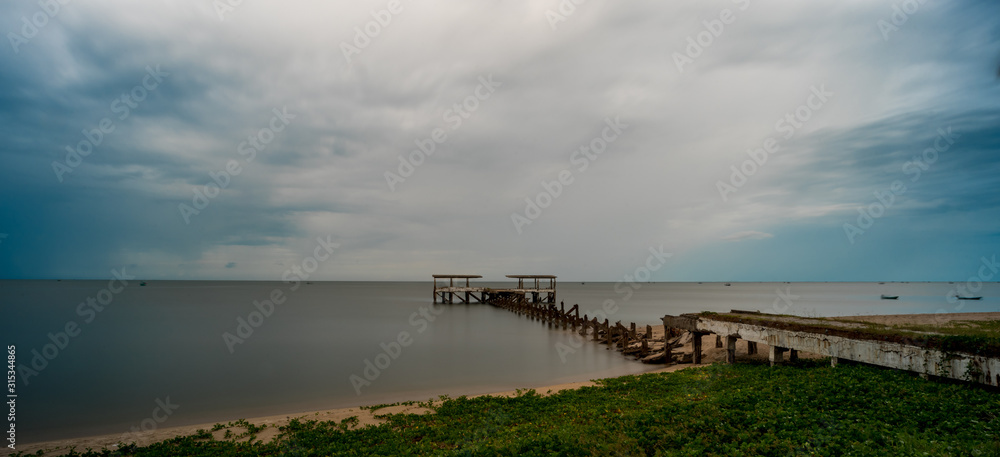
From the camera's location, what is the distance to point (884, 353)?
11.6 metres

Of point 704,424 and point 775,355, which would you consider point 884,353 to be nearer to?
point 775,355

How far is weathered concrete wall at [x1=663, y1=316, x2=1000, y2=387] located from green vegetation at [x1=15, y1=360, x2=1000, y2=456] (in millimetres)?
291

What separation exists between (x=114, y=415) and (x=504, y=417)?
15287mm

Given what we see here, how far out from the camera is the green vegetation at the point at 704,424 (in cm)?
747

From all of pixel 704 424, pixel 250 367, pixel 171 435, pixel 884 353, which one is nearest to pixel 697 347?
pixel 884 353

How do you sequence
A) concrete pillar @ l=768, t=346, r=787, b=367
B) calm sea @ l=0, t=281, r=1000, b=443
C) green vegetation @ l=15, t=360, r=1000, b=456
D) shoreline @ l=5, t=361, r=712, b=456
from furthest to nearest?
calm sea @ l=0, t=281, r=1000, b=443 → concrete pillar @ l=768, t=346, r=787, b=367 → shoreline @ l=5, t=361, r=712, b=456 → green vegetation @ l=15, t=360, r=1000, b=456

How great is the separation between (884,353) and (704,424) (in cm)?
664

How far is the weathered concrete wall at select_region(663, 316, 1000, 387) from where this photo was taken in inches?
386

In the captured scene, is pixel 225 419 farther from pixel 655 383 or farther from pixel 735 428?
pixel 735 428

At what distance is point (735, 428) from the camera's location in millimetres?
8336

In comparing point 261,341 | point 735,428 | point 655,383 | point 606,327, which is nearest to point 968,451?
point 735,428

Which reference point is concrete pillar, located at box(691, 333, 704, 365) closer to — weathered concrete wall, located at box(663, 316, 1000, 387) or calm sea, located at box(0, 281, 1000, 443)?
weathered concrete wall, located at box(663, 316, 1000, 387)

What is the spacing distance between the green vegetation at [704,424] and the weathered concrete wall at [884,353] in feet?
0.95

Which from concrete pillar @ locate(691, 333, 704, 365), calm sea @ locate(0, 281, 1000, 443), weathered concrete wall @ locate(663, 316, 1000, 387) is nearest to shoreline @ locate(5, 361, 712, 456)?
calm sea @ locate(0, 281, 1000, 443)
